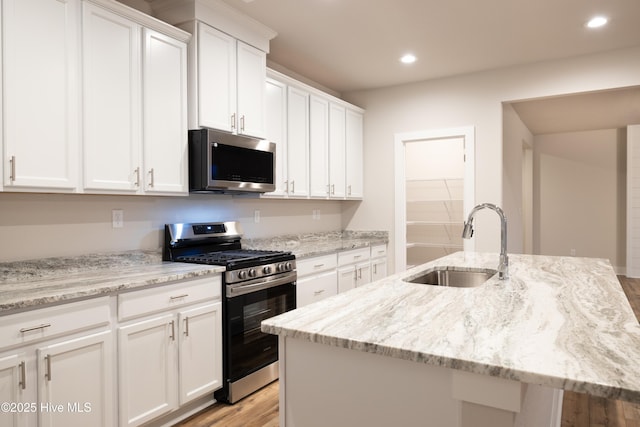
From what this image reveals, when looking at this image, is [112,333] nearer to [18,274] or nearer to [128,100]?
[18,274]

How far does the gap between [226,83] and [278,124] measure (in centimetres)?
81

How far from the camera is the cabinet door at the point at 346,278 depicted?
4121 millimetres

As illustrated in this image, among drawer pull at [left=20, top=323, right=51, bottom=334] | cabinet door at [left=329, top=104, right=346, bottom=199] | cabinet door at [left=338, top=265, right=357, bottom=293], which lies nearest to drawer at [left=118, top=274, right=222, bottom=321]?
drawer pull at [left=20, top=323, right=51, bottom=334]

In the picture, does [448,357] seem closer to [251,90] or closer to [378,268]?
[251,90]

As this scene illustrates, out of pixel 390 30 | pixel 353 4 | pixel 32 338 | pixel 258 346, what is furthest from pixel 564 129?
pixel 32 338

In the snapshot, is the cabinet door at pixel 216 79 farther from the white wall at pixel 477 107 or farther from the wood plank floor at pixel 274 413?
the white wall at pixel 477 107

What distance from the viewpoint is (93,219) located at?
102 inches

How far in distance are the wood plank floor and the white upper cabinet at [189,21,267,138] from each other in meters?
1.82

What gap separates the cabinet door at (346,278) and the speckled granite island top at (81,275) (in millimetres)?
1723

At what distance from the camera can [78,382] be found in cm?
192

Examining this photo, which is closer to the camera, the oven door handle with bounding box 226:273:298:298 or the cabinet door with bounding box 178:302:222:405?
the cabinet door with bounding box 178:302:222:405

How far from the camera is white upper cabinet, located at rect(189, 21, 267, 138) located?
9.41 feet

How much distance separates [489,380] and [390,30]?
3.07 metres

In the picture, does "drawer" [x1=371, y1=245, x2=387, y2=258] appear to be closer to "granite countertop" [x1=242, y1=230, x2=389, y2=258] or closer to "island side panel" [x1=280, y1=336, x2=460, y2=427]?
"granite countertop" [x1=242, y1=230, x2=389, y2=258]
